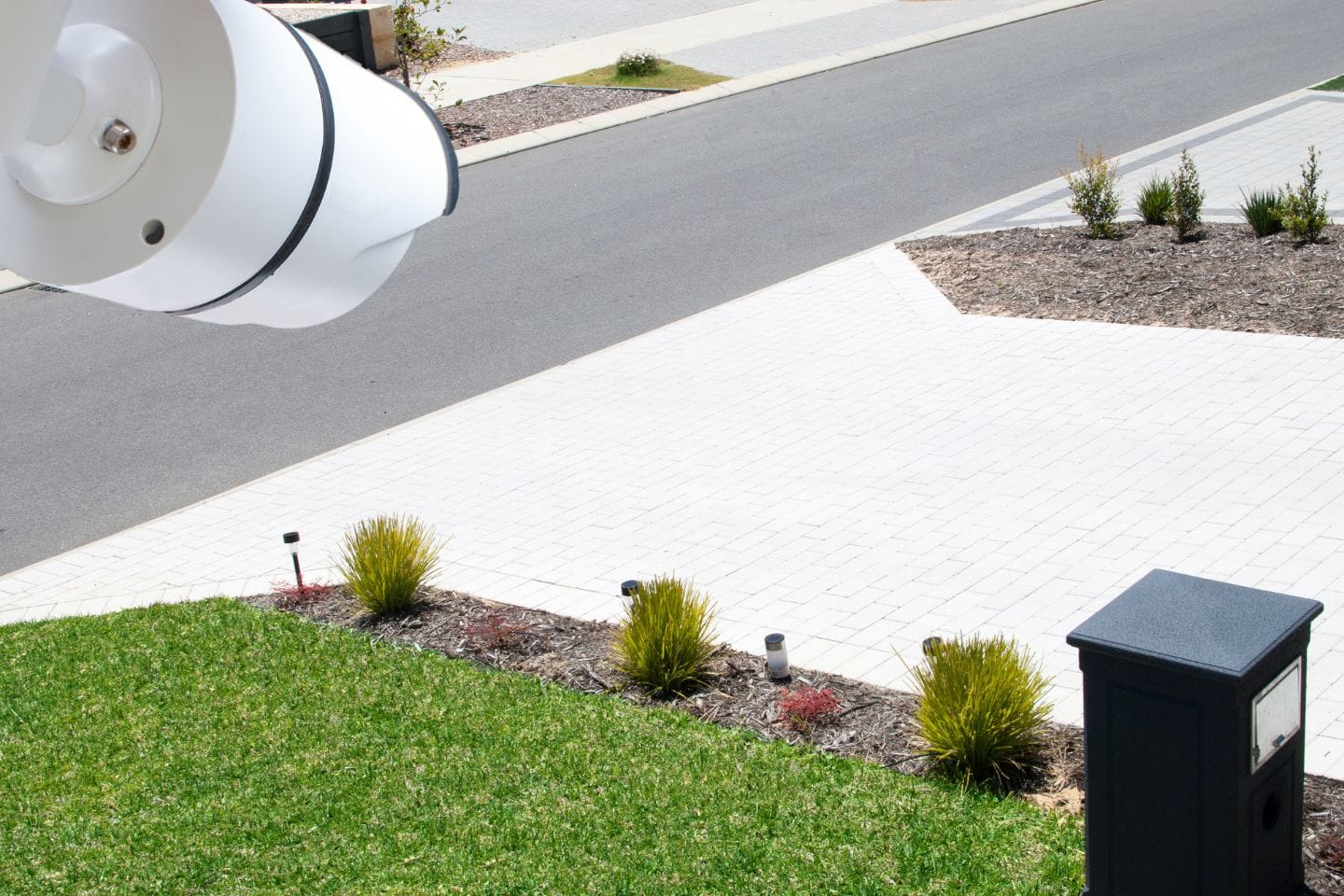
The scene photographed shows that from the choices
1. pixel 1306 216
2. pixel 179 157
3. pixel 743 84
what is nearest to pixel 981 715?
pixel 179 157

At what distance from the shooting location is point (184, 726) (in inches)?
242

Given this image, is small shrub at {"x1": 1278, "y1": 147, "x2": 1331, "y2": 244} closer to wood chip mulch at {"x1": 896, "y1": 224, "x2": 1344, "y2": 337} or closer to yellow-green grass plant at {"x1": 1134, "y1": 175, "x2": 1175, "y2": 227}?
wood chip mulch at {"x1": 896, "y1": 224, "x2": 1344, "y2": 337}

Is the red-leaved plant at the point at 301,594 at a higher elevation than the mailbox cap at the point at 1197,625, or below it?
below

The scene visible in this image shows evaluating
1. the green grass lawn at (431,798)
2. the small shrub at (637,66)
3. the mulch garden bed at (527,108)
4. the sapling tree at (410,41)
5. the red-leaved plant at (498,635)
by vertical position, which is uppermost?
the sapling tree at (410,41)

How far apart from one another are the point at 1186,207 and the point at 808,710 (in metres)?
8.24

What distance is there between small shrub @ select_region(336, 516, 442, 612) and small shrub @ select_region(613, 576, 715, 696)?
136 cm

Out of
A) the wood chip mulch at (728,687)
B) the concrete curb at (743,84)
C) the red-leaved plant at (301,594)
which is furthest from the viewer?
the concrete curb at (743,84)

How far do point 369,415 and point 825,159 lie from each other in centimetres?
819

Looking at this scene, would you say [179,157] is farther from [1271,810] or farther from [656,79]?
[656,79]

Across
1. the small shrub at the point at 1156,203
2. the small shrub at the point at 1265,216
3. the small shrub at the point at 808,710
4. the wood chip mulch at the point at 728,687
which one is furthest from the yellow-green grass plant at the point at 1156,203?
the small shrub at the point at 808,710

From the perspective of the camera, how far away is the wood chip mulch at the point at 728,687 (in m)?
5.28

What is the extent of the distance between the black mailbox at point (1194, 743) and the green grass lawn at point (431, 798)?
1.44 feet

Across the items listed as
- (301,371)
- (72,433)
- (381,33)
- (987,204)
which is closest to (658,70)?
(381,33)

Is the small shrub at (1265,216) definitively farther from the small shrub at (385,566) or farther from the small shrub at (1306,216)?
the small shrub at (385,566)
